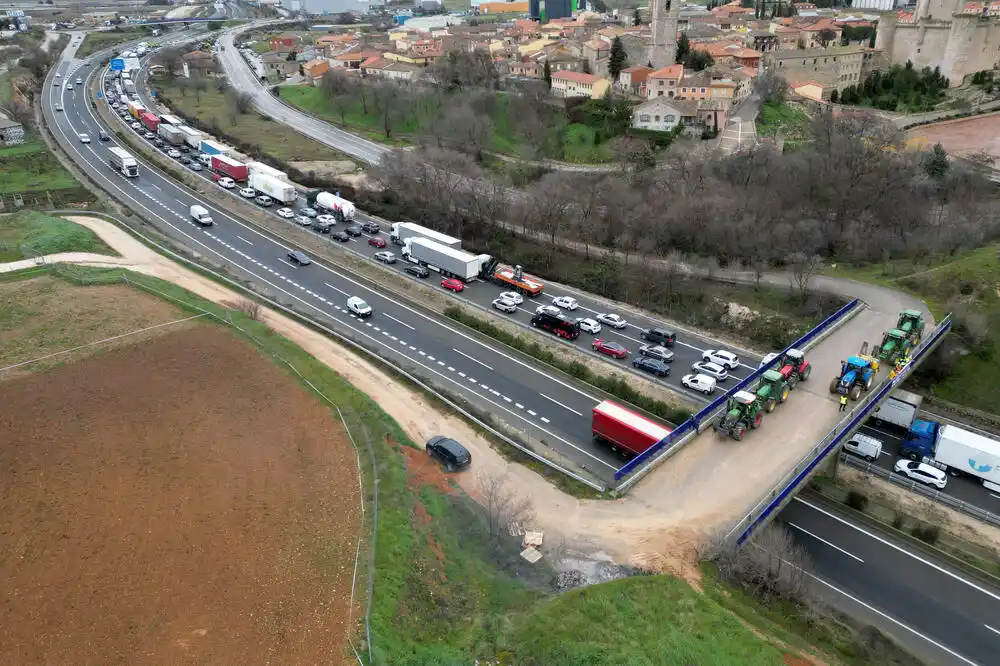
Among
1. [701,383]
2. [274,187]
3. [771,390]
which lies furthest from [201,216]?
[771,390]

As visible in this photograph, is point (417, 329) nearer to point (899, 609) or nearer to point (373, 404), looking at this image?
point (373, 404)

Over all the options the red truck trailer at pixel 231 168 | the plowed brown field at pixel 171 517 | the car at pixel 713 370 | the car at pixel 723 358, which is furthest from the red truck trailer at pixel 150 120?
the car at pixel 713 370

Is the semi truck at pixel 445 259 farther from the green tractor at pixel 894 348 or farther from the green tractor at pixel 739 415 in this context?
the green tractor at pixel 894 348

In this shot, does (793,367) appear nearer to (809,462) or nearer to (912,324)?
(809,462)

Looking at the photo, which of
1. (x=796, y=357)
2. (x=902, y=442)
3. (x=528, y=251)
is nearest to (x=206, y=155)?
(x=528, y=251)

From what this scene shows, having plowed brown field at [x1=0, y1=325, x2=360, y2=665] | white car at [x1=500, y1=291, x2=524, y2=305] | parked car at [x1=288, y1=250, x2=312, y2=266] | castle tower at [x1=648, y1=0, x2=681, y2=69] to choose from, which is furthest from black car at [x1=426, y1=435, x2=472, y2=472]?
castle tower at [x1=648, y1=0, x2=681, y2=69]

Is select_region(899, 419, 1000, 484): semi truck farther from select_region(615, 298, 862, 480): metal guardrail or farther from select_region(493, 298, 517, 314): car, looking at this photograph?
select_region(493, 298, 517, 314): car

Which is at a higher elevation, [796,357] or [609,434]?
[796,357]
